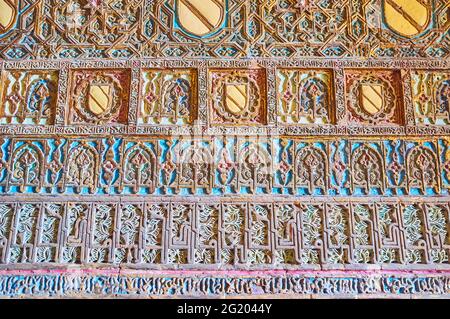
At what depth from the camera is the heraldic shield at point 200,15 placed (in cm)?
468

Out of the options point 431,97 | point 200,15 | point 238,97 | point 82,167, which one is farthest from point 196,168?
point 431,97

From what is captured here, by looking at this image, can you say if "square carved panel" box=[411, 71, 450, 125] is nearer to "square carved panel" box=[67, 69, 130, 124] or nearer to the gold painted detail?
"square carved panel" box=[67, 69, 130, 124]

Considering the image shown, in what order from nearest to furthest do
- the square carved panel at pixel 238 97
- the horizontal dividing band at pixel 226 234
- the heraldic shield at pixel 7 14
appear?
the horizontal dividing band at pixel 226 234 → the square carved panel at pixel 238 97 → the heraldic shield at pixel 7 14

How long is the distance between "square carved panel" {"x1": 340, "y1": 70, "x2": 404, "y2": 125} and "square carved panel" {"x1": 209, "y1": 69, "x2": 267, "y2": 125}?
74 cm

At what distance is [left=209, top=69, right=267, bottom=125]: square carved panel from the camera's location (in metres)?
4.44

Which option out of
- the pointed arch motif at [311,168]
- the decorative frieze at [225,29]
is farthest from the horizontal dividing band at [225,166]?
the decorative frieze at [225,29]

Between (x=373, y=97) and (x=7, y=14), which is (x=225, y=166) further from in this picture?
(x=7, y=14)

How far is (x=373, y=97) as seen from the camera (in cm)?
450

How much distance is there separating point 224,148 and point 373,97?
138 cm

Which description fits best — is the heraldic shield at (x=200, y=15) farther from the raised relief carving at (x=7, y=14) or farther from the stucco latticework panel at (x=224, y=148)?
the raised relief carving at (x=7, y=14)

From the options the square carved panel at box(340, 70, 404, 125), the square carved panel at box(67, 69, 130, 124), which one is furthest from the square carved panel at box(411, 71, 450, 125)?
the square carved panel at box(67, 69, 130, 124)

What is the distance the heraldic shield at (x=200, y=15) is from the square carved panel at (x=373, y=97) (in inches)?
49.9

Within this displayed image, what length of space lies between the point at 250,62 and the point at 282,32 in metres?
0.42
